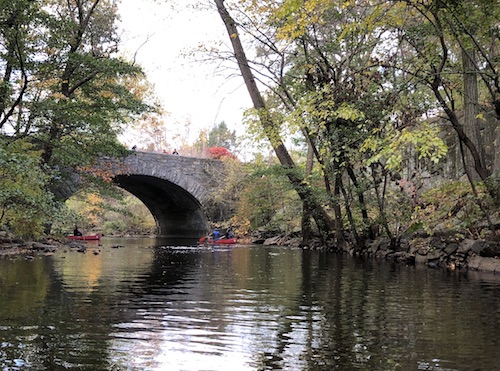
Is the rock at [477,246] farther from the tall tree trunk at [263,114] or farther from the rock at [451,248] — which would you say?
the tall tree trunk at [263,114]

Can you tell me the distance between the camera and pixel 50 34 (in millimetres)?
10727

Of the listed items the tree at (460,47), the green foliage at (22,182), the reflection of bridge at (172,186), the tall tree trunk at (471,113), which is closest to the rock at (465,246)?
the tree at (460,47)

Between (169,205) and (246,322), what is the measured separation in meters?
25.9

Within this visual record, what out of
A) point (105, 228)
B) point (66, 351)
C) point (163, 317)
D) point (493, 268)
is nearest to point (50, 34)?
point (163, 317)

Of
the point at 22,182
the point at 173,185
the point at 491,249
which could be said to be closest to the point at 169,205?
the point at 173,185

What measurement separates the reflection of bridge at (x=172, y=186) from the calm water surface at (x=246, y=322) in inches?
412

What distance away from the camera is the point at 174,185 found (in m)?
24.3

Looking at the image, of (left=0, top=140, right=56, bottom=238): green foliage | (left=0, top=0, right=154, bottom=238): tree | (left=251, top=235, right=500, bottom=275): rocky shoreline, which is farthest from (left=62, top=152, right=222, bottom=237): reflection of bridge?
(left=251, top=235, right=500, bottom=275): rocky shoreline

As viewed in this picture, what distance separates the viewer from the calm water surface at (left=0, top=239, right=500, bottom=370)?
126 inches

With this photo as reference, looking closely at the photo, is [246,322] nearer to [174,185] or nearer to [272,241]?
[272,241]

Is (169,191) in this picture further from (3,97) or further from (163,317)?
(163,317)

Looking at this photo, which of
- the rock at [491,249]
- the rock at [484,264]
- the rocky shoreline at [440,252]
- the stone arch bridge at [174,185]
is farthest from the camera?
the stone arch bridge at [174,185]

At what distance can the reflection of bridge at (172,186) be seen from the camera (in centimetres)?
2173

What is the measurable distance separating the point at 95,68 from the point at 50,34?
1296 millimetres
